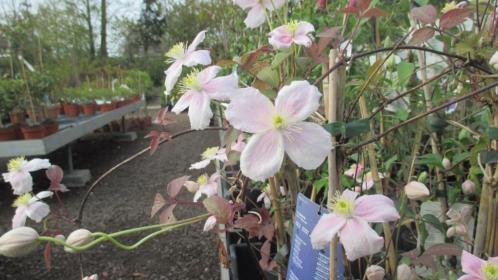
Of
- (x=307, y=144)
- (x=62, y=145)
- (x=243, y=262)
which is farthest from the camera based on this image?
(x=62, y=145)

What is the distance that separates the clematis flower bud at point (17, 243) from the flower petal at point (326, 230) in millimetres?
361

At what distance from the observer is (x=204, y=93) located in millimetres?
496

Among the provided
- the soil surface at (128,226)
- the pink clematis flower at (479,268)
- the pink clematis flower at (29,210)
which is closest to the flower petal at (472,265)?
the pink clematis flower at (479,268)

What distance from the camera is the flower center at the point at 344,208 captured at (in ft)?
1.44

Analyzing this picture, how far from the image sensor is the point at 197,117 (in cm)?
48

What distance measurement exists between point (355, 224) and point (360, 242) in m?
0.02

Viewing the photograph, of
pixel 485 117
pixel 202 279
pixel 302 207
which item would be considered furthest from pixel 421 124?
pixel 202 279

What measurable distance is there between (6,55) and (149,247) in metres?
3.11

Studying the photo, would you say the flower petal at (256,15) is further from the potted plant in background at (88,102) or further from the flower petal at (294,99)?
the potted plant in background at (88,102)

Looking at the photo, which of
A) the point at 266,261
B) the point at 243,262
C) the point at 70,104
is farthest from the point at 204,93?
the point at 70,104

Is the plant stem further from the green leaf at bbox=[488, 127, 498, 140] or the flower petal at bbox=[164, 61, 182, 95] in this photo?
the flower petal at bbox=[164, 61, 182, 95]

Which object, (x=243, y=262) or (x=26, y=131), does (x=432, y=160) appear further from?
(x=26, y=131)

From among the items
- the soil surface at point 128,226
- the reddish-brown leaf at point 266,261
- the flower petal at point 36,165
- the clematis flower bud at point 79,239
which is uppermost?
the flower petal at point 36,165

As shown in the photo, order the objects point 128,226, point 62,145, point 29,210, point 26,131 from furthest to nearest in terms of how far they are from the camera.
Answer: point 62,145
point 26,131
point 128,226
point 29,210
